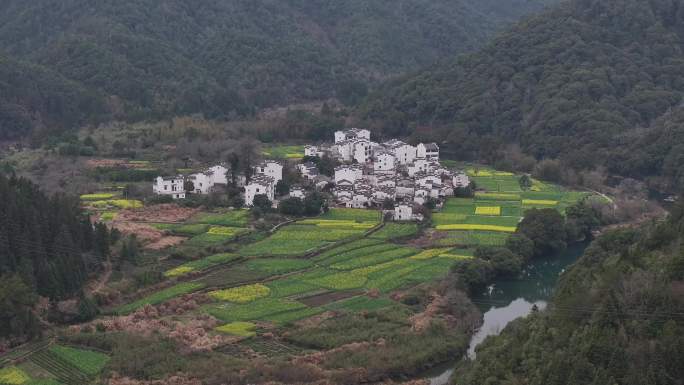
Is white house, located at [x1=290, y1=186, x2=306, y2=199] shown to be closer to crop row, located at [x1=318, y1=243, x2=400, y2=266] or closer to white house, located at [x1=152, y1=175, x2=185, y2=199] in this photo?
white house, located at [x1=152, y1=175, x2=185, y2=199]

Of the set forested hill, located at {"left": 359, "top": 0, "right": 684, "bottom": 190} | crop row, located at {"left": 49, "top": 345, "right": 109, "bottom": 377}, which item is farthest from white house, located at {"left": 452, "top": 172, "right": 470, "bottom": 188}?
crop row, located at {"left": 49, "top": 345, "right": 109, "bottom": 377}

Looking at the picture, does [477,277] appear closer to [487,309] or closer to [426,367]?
[487,309]

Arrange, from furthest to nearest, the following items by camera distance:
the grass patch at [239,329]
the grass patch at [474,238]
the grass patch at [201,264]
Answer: the grass patch at [474,238]
the grass patch at [201,264]
the grass patch at [239,329]

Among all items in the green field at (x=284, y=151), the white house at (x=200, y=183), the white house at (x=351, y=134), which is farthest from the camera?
the white house at (x=351, y=134)

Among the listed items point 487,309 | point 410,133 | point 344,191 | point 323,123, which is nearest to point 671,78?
point 410,133

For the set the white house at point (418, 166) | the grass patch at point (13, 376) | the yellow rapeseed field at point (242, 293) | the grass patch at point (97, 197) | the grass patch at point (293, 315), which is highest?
the white house at point (418, 166)

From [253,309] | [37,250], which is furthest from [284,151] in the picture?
[253,309]

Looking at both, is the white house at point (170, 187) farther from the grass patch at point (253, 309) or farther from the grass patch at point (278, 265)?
the grass patch at point (253, 309)

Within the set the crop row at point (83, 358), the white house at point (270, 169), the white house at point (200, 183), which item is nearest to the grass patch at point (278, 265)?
the crop row at point (83, 358)
